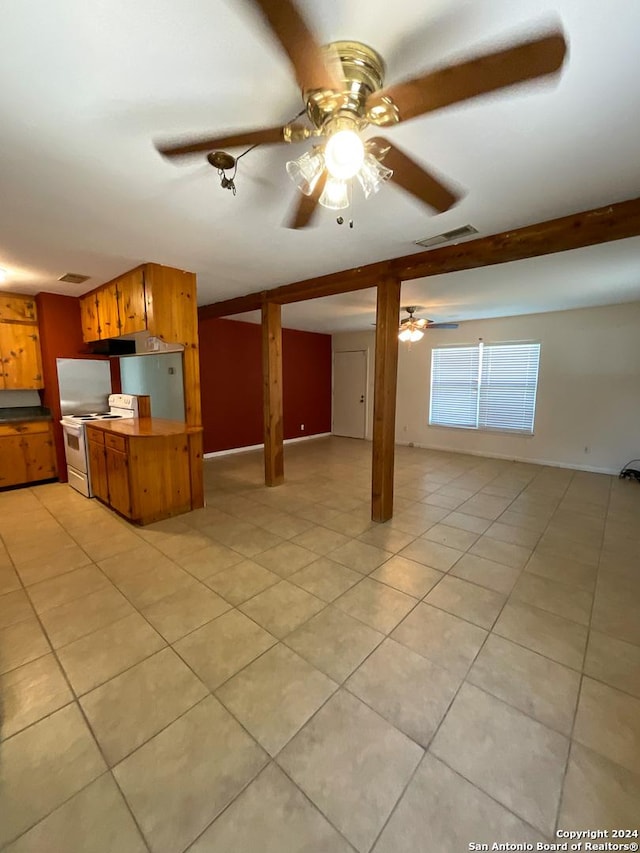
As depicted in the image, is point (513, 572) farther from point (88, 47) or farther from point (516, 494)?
point (88, 47)

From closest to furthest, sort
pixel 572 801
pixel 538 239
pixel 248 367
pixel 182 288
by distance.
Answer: pixel 572 801 → pixel 538 239 → pixel 182 288 → pixel 248 367

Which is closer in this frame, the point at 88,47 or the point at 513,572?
the point at 88,47

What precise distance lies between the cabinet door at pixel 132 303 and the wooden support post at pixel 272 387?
139cm

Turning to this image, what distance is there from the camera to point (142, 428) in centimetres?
356

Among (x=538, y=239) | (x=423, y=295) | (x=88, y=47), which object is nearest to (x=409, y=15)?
(x=88, y=47)

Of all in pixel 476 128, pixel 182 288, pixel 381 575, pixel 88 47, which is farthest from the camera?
pixel 182 288

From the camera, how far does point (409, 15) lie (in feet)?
3.10

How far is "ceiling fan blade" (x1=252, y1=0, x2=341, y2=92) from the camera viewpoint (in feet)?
2.72

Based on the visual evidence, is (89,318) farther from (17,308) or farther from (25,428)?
(25,428)

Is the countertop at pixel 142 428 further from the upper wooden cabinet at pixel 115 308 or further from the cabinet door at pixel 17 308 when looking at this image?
the cabinet door at pixel 17 308

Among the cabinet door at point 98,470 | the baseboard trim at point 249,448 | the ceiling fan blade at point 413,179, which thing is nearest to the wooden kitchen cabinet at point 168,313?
the cabinet door at point 98,470

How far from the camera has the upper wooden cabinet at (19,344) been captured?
4230 mm

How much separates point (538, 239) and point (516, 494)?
9.76 ft

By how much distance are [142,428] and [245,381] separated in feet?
9.59
